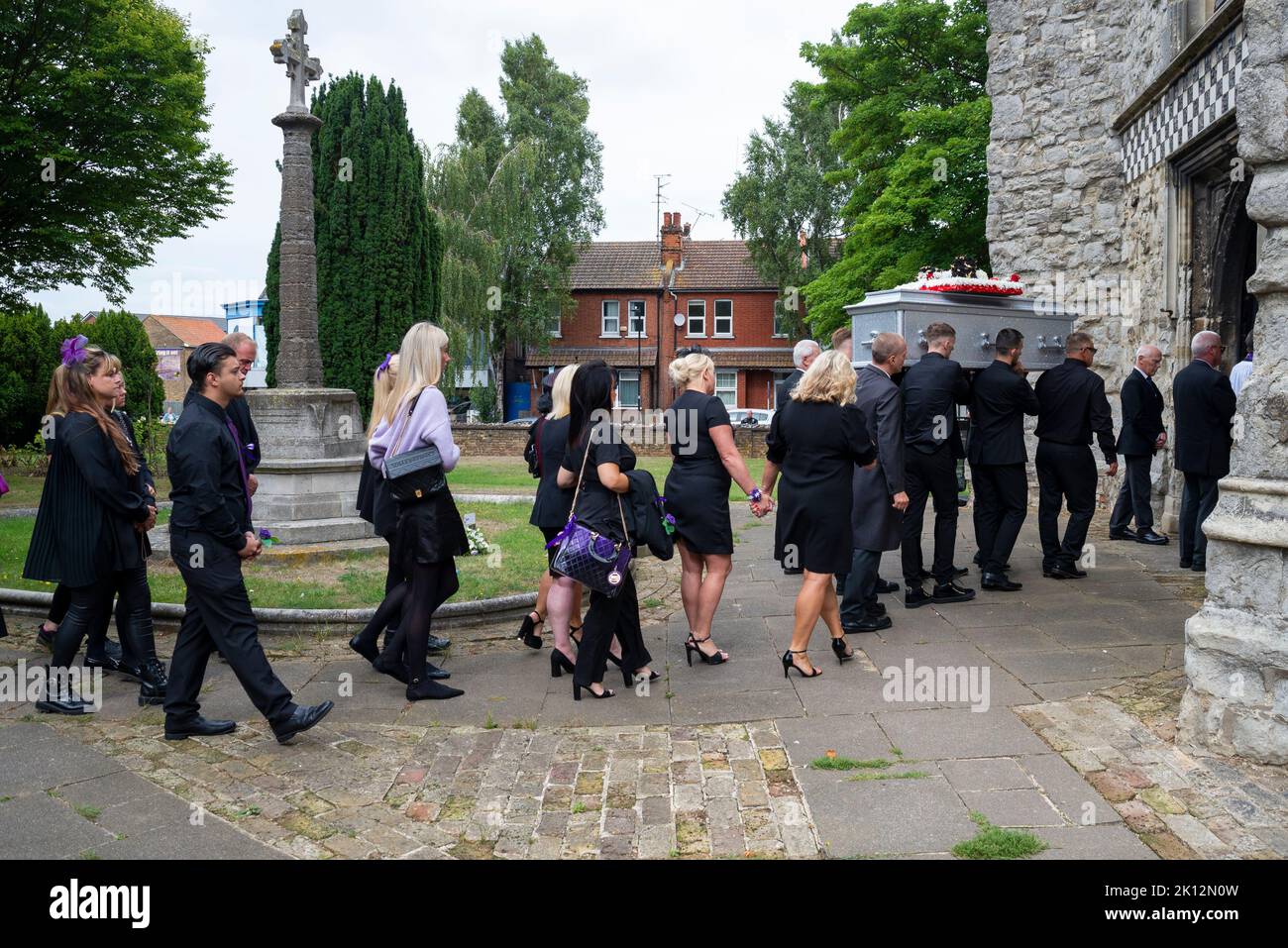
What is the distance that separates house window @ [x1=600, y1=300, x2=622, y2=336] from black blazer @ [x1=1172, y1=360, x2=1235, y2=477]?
37.4 metres

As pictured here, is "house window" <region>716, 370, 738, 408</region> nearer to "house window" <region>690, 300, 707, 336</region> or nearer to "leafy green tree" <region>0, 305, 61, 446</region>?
"house window" <region>690, 300, 707, 336</region>

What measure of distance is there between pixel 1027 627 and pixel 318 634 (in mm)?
4814

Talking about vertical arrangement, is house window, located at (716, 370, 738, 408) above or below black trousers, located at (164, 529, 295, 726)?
above

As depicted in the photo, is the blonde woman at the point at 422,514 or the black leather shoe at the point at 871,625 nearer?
the blonde woman at the point at 422,514

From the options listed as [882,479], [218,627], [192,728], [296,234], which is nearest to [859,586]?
[882,479]

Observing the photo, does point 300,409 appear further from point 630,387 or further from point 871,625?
point 630,387

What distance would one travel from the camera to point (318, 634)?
680cm

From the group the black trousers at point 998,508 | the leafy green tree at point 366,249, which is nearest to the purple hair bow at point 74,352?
the black trousers at point 998,508

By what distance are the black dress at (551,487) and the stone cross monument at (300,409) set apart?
4135 millimetres

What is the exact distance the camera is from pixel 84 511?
543cm

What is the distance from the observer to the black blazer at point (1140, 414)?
9836mm

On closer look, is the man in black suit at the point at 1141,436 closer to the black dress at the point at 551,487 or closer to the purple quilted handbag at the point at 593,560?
the black dress at the point at 551,487

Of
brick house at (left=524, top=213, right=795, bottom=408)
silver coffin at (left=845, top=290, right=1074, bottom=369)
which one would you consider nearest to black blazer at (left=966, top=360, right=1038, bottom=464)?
silver coffin at (left=845, top=290, right=1074, bottom=369)

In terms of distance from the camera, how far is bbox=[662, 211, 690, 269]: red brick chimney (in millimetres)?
45219
